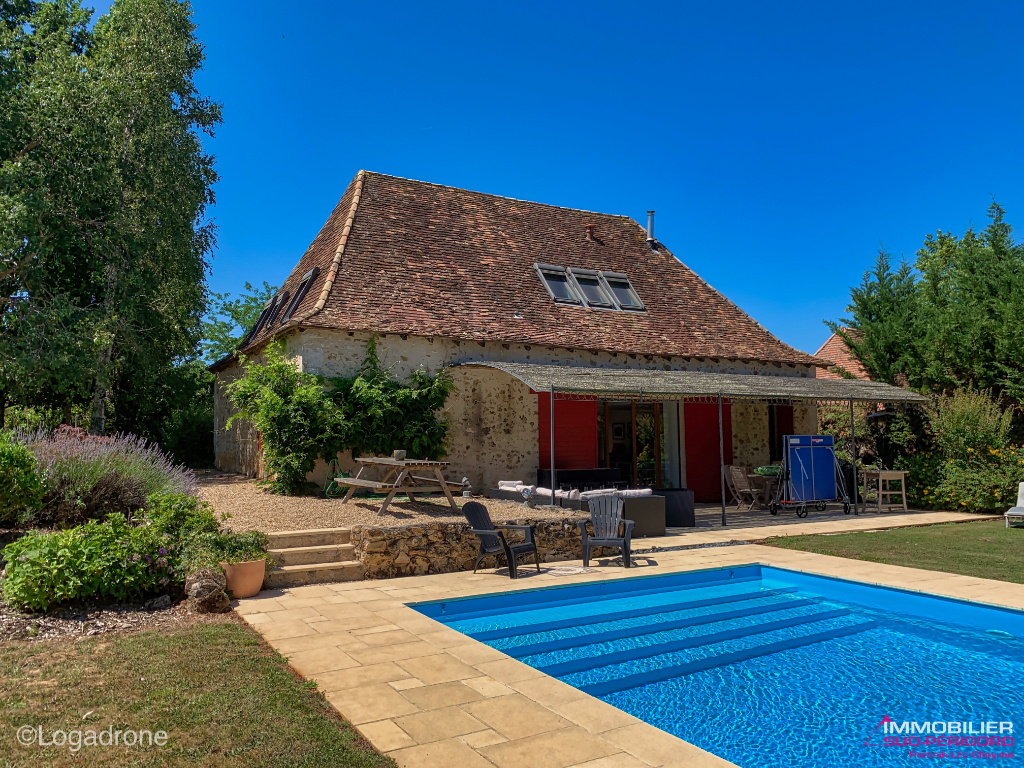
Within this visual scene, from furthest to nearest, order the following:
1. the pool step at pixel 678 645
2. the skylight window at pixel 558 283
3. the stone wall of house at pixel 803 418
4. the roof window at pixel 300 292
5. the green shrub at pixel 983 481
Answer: the stone wall of house at pixel 803 418 < the skylight window at pixel 558 283 < the roof window at pixel 300 292 < the green shrub at pixel 983 481 < the pool step at pixel 678 645

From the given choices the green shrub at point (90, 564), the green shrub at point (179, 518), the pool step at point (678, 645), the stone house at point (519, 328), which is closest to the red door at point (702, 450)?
the stone house at point (519, 328)

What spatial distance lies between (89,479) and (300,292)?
6.87 metres

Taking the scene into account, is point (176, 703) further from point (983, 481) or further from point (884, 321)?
point (884, 321)

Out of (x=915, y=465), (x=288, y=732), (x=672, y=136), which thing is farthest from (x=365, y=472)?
(x=915, y=465)

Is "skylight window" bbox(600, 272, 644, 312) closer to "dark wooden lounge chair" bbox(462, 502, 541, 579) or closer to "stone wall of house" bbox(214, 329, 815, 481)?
"stone wall of house" bbox(214, 329, 815, 481)

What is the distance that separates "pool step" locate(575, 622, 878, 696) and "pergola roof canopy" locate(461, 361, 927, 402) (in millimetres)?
4885

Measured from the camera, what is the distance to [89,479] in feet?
24.6

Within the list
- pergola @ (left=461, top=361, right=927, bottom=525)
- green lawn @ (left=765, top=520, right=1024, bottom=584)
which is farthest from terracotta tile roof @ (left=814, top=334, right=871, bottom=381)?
green lawn @ (left=765, top=520, right=1024, bottom=584)

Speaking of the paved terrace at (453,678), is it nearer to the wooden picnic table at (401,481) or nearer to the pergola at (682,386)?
the wooden picnic table at (401,481)

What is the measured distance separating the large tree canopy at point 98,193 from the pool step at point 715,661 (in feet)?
39.9

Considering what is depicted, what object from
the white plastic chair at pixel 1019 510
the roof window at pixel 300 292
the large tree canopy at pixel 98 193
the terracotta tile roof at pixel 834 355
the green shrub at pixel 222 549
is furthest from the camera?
the terracotta tile roof at pixel 834 355

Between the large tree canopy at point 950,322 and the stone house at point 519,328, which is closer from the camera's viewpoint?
the stone house at point 519,328

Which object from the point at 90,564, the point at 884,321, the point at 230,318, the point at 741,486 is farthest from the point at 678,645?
the point at 230,318

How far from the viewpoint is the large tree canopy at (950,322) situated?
14492 millimetres
